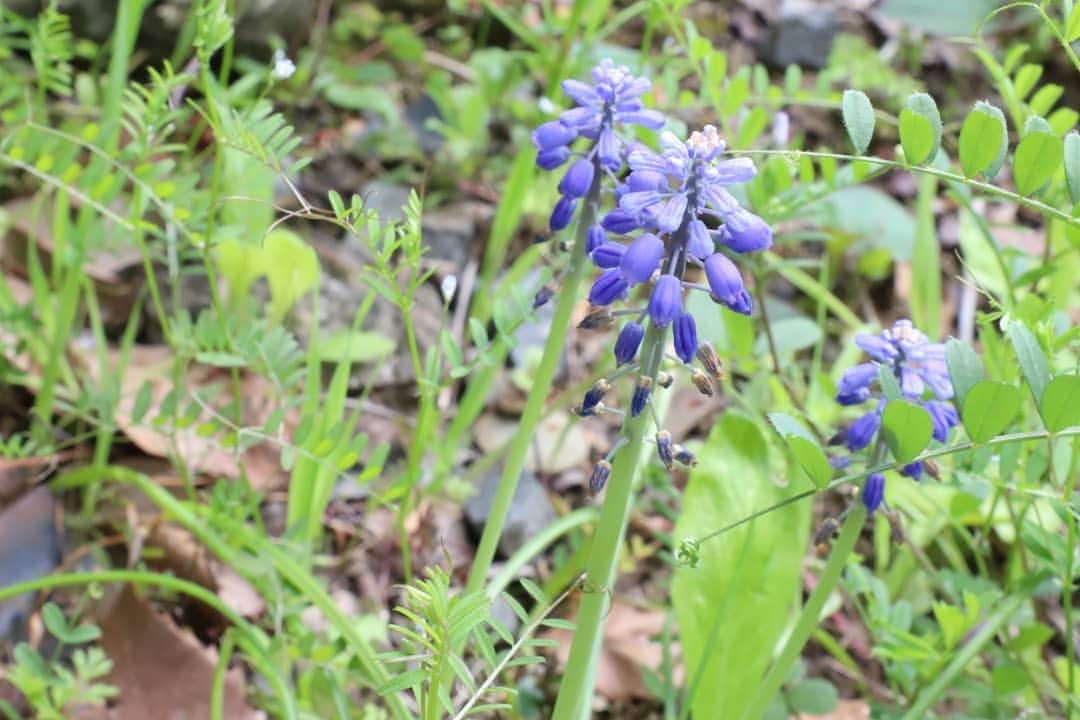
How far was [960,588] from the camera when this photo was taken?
2.04 m

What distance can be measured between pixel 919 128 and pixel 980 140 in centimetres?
7

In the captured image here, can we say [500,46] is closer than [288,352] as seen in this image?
No

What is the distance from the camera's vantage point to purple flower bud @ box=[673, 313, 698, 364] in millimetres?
1353

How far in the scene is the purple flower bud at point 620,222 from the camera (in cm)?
133

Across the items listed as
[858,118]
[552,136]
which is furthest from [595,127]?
[858,118]

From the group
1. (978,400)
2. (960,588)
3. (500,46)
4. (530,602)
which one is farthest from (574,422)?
(500,46)

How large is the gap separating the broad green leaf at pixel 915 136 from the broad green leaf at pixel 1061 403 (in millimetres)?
316

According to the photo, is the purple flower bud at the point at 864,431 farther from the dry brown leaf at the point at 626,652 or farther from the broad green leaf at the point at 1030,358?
the dry brown leaf at the point at 626,652

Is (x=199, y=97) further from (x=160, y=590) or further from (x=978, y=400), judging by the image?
(x=978, y=400)

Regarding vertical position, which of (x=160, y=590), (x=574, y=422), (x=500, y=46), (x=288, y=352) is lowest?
(x=160, y=590)

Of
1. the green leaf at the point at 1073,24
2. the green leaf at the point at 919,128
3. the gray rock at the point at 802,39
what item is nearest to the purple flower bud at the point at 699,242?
the green leaf at the point at 919,128

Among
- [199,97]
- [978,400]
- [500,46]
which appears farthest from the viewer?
[500,46]

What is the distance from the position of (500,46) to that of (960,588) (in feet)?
9.04

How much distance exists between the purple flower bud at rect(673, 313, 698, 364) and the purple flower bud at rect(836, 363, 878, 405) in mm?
351
